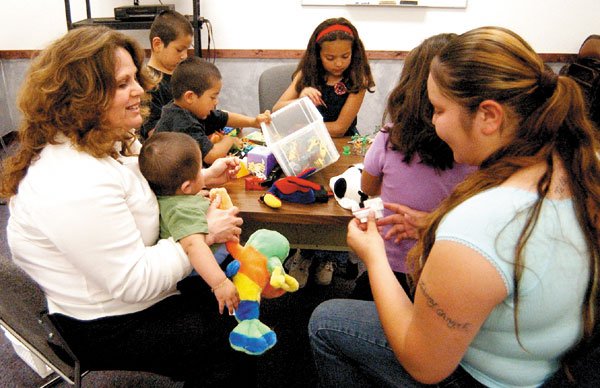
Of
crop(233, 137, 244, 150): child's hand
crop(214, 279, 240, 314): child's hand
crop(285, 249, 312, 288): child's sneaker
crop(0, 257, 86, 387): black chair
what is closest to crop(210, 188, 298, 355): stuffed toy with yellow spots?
crop(214, 279, 240, 314): child's hand

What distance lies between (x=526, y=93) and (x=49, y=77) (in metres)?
1.12

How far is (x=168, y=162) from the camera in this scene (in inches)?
52.4

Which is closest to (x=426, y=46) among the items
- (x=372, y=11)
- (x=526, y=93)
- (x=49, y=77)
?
(x=526, y=93)

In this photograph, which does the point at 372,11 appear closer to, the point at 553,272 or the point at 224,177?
the point at 224,177

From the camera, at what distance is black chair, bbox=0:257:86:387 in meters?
1.17

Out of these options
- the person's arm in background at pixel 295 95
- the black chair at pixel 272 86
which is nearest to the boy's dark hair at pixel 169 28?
the black chair at pixel 272 86

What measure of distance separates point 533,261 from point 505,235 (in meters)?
0.07

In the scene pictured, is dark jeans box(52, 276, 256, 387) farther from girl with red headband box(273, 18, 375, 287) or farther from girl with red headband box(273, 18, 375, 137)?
girl with red headband box(273, 18, 375, 137)

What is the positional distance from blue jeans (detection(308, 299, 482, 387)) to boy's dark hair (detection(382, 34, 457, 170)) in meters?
0.47

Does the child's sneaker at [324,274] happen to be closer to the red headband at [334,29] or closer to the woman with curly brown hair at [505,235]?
the red headband at [334,29]

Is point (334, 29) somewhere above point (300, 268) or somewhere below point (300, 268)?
above

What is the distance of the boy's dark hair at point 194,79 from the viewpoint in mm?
1848

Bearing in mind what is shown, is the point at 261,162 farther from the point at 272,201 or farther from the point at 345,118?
the point at 345,118

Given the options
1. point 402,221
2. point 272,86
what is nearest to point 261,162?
point 402,221
